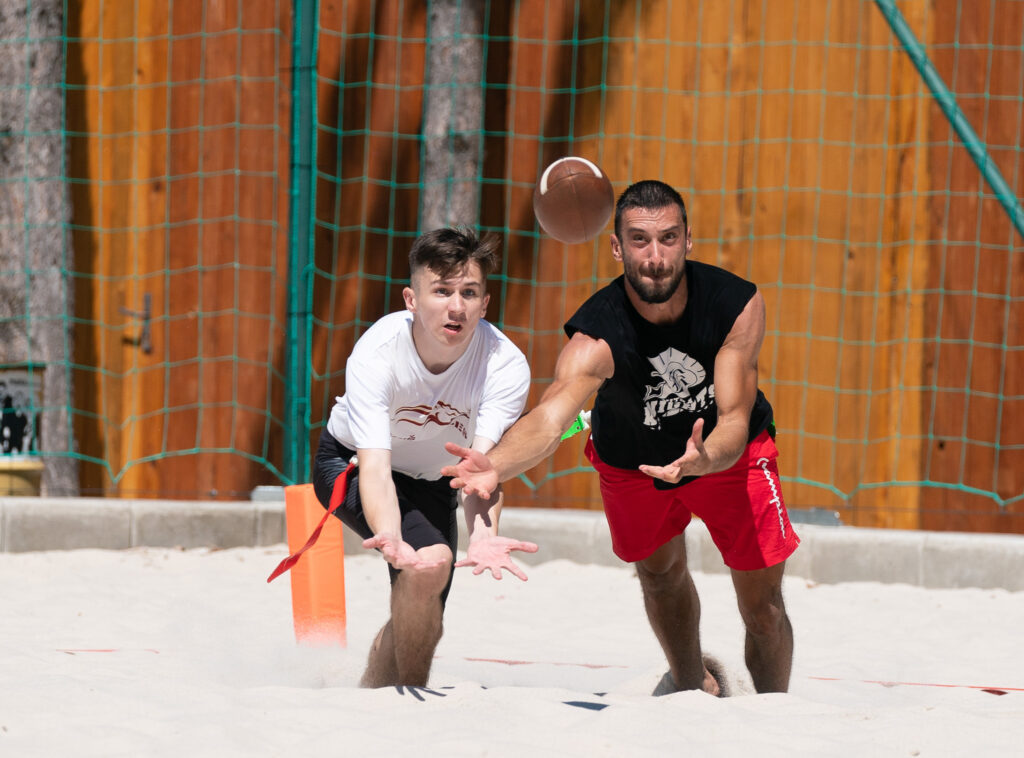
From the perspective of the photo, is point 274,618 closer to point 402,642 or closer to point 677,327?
point 402,642

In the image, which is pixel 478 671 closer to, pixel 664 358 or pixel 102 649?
pixel 102 649

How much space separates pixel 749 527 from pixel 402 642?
3.71 feet

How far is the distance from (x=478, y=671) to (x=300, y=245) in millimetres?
2981

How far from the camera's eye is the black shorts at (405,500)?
12.9ft

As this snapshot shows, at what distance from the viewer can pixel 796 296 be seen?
6.89 meters

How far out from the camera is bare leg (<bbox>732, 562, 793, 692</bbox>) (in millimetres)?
4070

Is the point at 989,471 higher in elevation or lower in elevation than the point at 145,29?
lower

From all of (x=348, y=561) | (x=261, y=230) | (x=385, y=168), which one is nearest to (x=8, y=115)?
(x=261, y=230)

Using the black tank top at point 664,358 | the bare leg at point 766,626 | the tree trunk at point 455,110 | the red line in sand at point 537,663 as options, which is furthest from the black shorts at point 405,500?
the tree trunk at point 455,110

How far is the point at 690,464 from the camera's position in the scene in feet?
11.2

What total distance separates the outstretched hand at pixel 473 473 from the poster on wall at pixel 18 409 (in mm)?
4056

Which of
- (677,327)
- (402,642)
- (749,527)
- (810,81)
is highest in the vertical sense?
(810,81)

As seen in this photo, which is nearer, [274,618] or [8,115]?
[274,618]

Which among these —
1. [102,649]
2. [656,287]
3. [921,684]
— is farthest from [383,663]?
[921,684]
